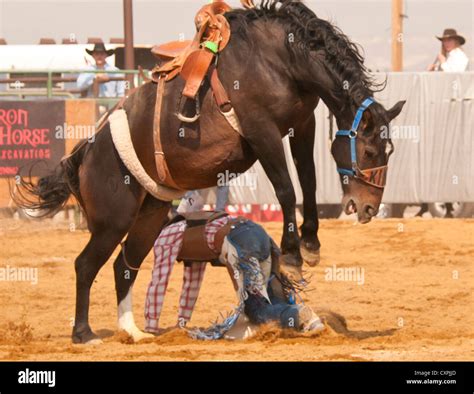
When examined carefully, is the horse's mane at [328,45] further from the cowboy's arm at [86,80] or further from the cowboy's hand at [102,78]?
the cowboy's arm at [86,80]

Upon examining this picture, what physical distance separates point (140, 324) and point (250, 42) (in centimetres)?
294

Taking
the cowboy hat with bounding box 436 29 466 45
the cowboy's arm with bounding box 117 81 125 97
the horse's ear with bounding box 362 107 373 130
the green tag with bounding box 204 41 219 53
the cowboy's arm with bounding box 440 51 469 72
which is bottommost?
the horse's ear with bounding box 362 107 373 130

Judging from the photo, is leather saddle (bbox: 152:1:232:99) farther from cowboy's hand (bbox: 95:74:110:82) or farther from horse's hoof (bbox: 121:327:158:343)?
cowboy's hand (bbox: 95:74:110:82)

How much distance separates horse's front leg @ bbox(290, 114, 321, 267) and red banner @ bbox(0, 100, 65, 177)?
8423 mm

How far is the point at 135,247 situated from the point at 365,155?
194cm

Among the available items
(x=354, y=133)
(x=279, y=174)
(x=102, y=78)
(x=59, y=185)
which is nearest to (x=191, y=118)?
(x=279, y=174)

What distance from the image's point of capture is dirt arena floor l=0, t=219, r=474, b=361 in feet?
23.5

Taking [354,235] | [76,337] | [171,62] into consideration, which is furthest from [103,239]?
[354,235]

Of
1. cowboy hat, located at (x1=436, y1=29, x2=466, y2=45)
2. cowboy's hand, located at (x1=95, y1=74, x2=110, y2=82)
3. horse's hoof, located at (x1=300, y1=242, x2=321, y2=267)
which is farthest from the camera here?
cowboy hat, located at (x1=436, y1=29, x2=466, y2=45)

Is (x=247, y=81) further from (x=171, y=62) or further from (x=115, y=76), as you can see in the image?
(x=115, y=76)

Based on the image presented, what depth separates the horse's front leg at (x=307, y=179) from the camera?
748 centimetres

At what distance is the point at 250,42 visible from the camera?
7426mm

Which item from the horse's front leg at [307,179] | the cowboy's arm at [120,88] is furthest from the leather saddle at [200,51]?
the cowboy's arm at [120,88]

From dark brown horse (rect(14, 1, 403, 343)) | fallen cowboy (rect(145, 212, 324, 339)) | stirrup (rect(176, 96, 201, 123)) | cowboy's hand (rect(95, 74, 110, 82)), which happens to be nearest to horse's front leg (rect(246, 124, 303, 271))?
dark brown horse (rect(14, 1, 403, 343))
